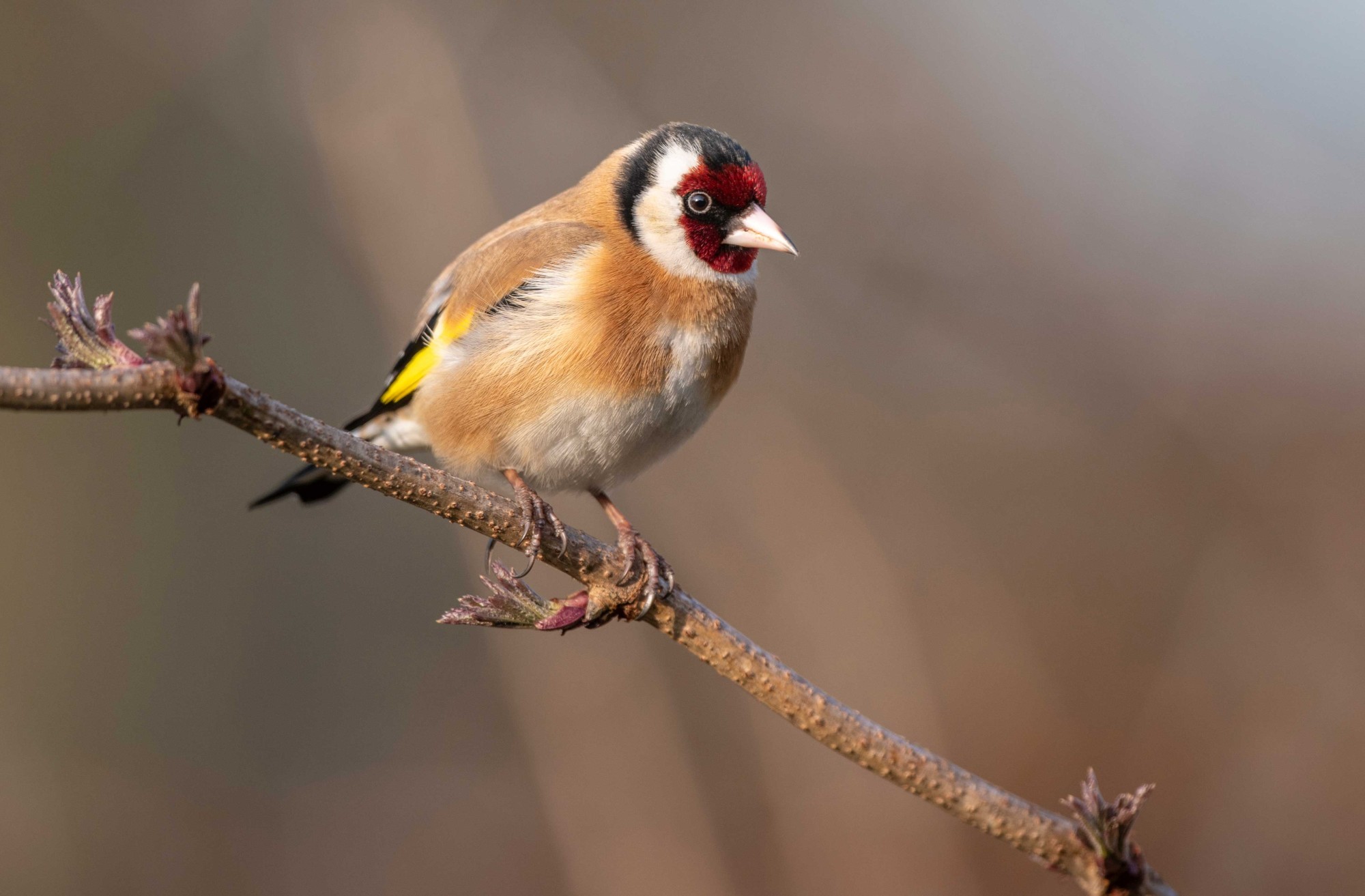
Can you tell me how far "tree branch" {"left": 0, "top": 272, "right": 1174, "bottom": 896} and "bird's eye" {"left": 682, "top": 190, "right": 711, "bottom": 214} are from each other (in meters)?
1.53

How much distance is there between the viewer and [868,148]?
283 inches

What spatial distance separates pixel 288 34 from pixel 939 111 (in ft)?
13.8

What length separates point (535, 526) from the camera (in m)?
2.53

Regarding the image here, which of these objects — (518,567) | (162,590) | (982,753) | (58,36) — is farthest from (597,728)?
(58,36)

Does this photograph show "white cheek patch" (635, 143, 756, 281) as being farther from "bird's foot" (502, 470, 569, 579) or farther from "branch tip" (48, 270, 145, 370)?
"branch tip" (48, 270, 145, 370)

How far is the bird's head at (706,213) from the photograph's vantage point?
12.4 feet

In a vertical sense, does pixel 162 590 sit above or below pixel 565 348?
below

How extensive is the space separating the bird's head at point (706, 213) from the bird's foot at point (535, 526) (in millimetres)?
1004

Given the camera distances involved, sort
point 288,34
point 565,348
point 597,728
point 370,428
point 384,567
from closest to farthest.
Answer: point 565,348 → point 370,428 → point 597,728 → point 288,34 → point 384,567

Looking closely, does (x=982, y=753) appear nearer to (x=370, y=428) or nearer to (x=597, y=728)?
(x=597, y=728)

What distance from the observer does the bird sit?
11.5ft

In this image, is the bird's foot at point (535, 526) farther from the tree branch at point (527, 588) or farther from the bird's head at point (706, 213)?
the bird's head at point (706, 213)

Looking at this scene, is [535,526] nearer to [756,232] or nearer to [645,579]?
[645,579]

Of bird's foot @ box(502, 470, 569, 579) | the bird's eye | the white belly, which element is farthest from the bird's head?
bird's foot @ box(502, 470, 569, 579)
